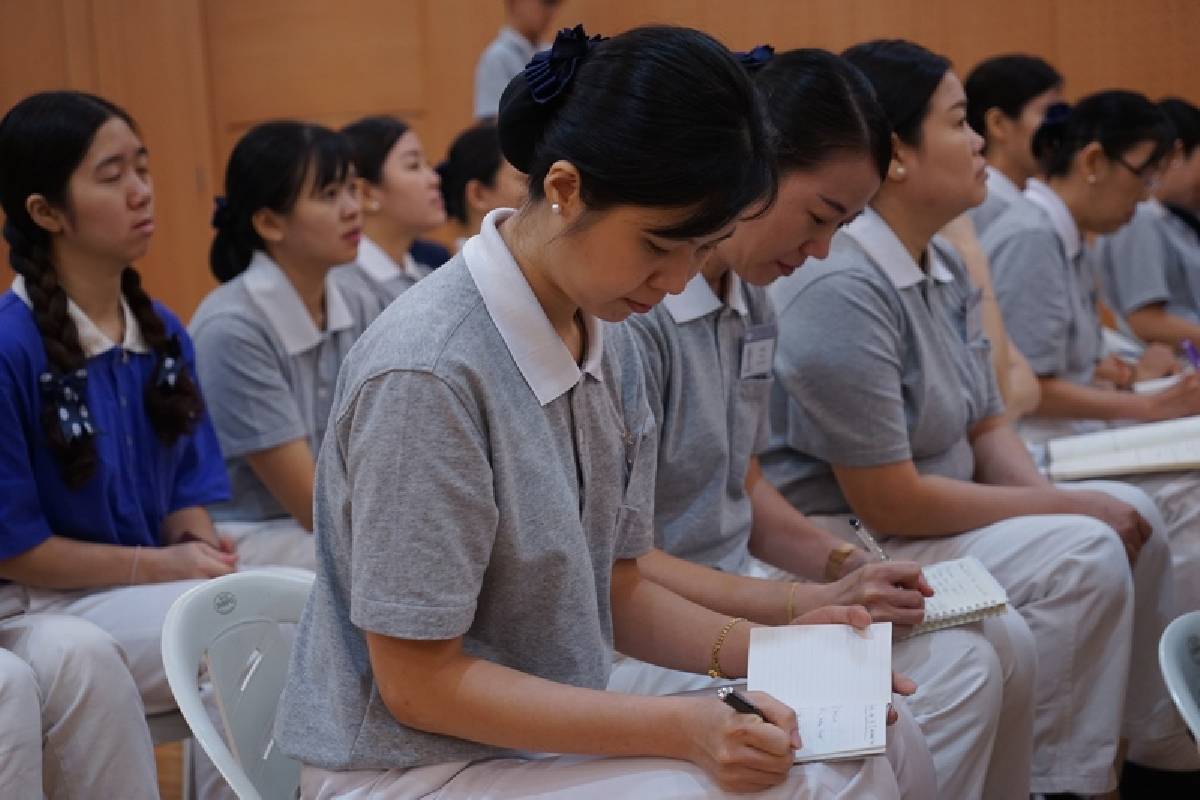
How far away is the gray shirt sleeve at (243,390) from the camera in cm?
261

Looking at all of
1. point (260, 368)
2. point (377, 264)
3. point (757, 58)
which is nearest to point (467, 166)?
point (377, 264)

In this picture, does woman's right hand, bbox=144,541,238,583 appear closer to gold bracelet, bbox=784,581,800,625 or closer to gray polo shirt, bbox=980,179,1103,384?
gold bracelet, bbox=784,581,800,625

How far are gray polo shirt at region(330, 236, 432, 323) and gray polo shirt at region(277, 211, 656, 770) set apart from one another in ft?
6.23

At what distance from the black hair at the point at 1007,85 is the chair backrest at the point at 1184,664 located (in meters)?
2.27

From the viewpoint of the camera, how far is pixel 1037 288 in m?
3.12

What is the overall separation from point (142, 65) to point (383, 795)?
4.63 meters

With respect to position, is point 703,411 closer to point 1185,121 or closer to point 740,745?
point 740,745

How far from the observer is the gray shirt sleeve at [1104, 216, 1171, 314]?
403 centimetres

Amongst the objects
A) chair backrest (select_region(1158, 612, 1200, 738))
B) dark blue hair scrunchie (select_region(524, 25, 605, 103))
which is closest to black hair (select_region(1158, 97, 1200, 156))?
chair backrest (select_region(1158, 612, 1200, 738))

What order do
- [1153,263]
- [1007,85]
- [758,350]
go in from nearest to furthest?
1. [758,350]
2. [1007,85]
3. [1153,263]

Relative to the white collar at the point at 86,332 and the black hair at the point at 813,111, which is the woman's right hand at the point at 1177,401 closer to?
the black hair at the point at 813,111

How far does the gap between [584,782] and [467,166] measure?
277cm

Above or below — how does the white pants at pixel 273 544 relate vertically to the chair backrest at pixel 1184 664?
below

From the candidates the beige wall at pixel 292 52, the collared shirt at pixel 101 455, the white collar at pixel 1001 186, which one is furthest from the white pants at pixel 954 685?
the beige wall at pixel 292 52
